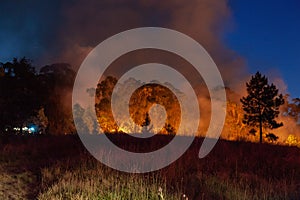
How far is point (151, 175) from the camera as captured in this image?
9.42 m

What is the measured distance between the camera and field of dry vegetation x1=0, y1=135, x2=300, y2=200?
771 centimetres

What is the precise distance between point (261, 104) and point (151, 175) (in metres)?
35.8

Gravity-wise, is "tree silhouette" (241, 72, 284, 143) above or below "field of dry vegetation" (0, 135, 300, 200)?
above

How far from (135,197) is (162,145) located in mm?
6475

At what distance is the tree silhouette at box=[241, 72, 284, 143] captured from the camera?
139 feet

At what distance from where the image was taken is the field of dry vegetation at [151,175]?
7.71 m

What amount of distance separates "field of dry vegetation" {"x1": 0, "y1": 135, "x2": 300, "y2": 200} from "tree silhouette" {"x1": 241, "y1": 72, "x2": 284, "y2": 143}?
2842 cm

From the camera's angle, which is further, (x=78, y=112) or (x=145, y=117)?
(x=78, y=112)

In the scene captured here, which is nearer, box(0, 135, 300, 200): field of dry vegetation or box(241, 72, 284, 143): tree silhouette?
box(0, 135, 300, 200): field of dry vegetation

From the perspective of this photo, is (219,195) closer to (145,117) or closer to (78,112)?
(145,117)

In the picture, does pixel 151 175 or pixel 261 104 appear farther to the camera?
pixel 261 104

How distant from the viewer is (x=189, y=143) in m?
14.6

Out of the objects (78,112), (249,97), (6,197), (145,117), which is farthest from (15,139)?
(249,97)

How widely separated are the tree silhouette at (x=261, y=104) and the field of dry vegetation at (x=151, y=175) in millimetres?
28417
